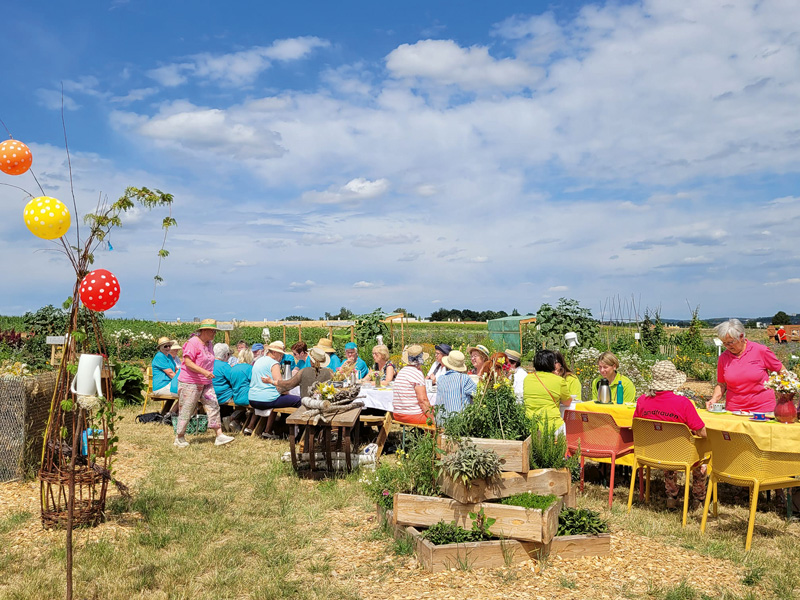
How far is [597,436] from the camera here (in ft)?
19.0

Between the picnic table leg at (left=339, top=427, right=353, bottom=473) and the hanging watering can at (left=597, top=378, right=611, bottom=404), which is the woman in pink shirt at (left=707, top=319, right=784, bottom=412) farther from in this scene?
the picnic table leg at (left=339, top=427, right=353, bottom=473)

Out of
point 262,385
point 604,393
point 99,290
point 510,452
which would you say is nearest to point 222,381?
point 262,385

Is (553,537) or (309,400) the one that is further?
(309,400)

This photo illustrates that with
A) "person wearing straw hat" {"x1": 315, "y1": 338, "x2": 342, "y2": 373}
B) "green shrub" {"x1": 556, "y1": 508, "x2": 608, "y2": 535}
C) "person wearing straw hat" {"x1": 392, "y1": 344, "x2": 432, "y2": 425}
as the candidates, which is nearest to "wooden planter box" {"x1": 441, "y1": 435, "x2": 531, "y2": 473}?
"green shrub" {"x1": 556, "y1": 508, "x2": 608, "y2": 535}

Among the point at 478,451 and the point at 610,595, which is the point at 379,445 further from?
the point at 610,595

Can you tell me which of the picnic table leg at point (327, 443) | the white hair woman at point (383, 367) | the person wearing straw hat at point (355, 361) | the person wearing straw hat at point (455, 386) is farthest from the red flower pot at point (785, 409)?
the person wearing straw hat at point (355, 361)

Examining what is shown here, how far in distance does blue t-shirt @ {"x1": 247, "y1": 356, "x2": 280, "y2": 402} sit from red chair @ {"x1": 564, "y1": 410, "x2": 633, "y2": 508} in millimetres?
4422

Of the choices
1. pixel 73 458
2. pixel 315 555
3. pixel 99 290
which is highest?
pixel 99 290

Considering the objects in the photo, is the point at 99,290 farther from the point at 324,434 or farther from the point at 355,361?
the point at 355,361

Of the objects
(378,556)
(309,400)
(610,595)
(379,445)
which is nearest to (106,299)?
(309,400)

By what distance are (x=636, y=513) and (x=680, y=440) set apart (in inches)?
30.1

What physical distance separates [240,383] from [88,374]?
16.3ft

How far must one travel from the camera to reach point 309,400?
6.90 meters

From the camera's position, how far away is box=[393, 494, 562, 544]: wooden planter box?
4.16 m
